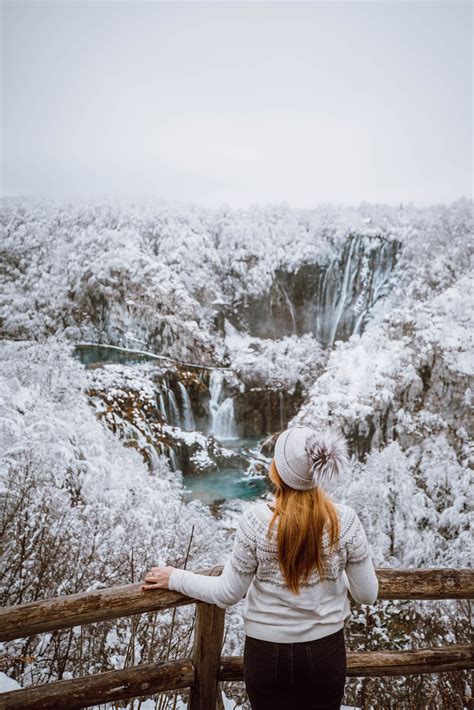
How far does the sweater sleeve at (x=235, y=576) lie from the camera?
4.05ft

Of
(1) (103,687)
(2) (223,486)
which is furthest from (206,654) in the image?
(2) (223,486)

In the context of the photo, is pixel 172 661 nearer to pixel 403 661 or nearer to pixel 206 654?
pixel 206 654

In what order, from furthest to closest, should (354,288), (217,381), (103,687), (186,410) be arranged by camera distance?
(354,288) → (217,381) → (186,410) → (103,687)

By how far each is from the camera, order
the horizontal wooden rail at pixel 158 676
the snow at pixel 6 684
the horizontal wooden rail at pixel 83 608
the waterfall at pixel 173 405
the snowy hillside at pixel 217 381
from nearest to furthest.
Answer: the horizontal wooden rail at pixel 83 608 < the horizontal wooden rail at pixel 158 676 < the snow at pixel 6 684 < the snowy hillside at pixel 217 381 < the waterfall at pixel 173 405

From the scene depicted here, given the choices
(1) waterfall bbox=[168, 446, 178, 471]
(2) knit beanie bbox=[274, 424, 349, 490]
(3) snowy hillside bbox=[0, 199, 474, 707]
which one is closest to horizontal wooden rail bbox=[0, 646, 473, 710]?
(2) knit beanie bbox=[274, 424, 349, 490]

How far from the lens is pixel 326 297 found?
399 cm

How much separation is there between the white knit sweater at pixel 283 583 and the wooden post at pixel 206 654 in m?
0.37

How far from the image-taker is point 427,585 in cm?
169

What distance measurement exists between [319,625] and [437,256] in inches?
128

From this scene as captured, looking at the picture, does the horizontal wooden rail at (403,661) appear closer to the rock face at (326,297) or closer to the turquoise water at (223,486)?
the turquoise water at (223,486)

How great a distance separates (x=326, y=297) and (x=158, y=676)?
2.98 metres

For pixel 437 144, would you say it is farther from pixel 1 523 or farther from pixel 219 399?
pixel 1 523

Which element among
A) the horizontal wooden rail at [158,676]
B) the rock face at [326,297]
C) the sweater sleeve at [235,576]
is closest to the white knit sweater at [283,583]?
the sweater sleeve at [235,576]

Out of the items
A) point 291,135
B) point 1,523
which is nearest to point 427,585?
point 1,523
